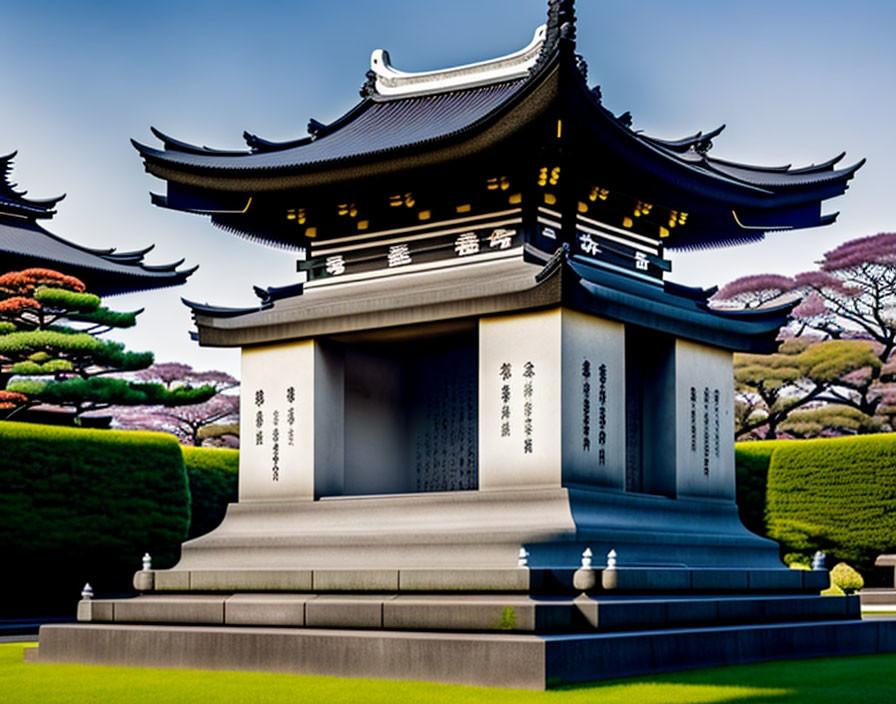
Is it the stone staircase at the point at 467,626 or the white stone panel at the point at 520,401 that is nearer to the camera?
the stone staircase at the point at 467,626

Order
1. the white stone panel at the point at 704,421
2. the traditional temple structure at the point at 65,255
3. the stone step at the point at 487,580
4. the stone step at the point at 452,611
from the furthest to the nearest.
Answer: the traditional temple structure at the point at 65,255 < the white stone panel at the point at 704,421 < the stone step at the point at 487,580 < the stone step at the point at 452,611

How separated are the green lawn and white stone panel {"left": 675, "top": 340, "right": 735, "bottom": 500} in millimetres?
5069

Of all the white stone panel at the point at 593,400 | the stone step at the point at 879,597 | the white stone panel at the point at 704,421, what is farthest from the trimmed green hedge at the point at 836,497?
the white stone panel at the point at 593,400

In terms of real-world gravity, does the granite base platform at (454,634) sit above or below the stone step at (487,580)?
below

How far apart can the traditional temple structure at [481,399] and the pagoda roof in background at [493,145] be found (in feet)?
0.17

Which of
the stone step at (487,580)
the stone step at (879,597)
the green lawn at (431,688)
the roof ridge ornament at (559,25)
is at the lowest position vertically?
the stone step at (879,597)

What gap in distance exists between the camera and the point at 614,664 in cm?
1230

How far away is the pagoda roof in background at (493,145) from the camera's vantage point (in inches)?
650

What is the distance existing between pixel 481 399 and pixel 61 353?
1731cm

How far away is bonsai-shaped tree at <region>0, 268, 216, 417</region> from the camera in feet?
100

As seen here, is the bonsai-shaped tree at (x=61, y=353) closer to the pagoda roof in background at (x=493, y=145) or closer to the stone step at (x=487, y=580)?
the pagoda roof in background at (x=493, y=145)

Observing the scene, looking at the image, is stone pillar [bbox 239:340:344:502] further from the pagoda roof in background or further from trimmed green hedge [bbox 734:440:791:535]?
trimmed green hedge [bbox 734:440:791:535]

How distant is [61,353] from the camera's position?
31.2m

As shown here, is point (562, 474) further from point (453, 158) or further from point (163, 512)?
point (163, 512)
